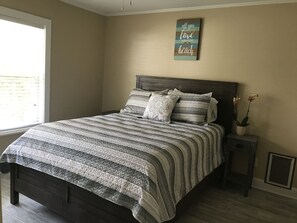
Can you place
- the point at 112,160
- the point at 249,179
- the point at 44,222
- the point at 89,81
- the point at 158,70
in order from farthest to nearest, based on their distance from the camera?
the point at 89,81
the point at 158,70
the point at 249,179
the point at 44,222
the point at 112,160

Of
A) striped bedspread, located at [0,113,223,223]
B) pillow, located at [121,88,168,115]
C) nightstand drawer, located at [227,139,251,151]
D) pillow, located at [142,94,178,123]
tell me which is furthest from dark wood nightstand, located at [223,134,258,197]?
pillow, located at [121,88,168,115]

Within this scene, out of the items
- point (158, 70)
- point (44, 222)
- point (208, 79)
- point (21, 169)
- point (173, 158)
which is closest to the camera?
point (173, 158)

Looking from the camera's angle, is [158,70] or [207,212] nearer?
[207,212]

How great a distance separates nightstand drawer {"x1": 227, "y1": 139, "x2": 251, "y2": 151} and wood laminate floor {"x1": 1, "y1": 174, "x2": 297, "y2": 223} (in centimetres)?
56

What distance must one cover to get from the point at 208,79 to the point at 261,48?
77 centimetres

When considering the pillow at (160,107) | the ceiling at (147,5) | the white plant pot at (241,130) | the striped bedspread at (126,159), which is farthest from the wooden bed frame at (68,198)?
the ceiling at (147,5)

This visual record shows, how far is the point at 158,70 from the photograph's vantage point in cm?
383

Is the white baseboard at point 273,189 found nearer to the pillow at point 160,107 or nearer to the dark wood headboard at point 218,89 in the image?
the dark wood headboard at point 218,89

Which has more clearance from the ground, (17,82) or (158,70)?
(158,70)

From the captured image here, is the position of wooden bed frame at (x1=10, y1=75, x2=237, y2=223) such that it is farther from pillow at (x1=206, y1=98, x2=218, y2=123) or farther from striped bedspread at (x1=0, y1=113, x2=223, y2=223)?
pillow at (x1=206, y1=98, x2=218, y2=123)

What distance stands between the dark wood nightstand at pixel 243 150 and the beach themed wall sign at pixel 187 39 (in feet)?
4.23

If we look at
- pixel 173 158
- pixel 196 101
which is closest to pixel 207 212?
pixel 173 158

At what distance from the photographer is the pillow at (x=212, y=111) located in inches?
121

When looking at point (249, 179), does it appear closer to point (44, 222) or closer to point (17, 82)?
point (44, 222)
